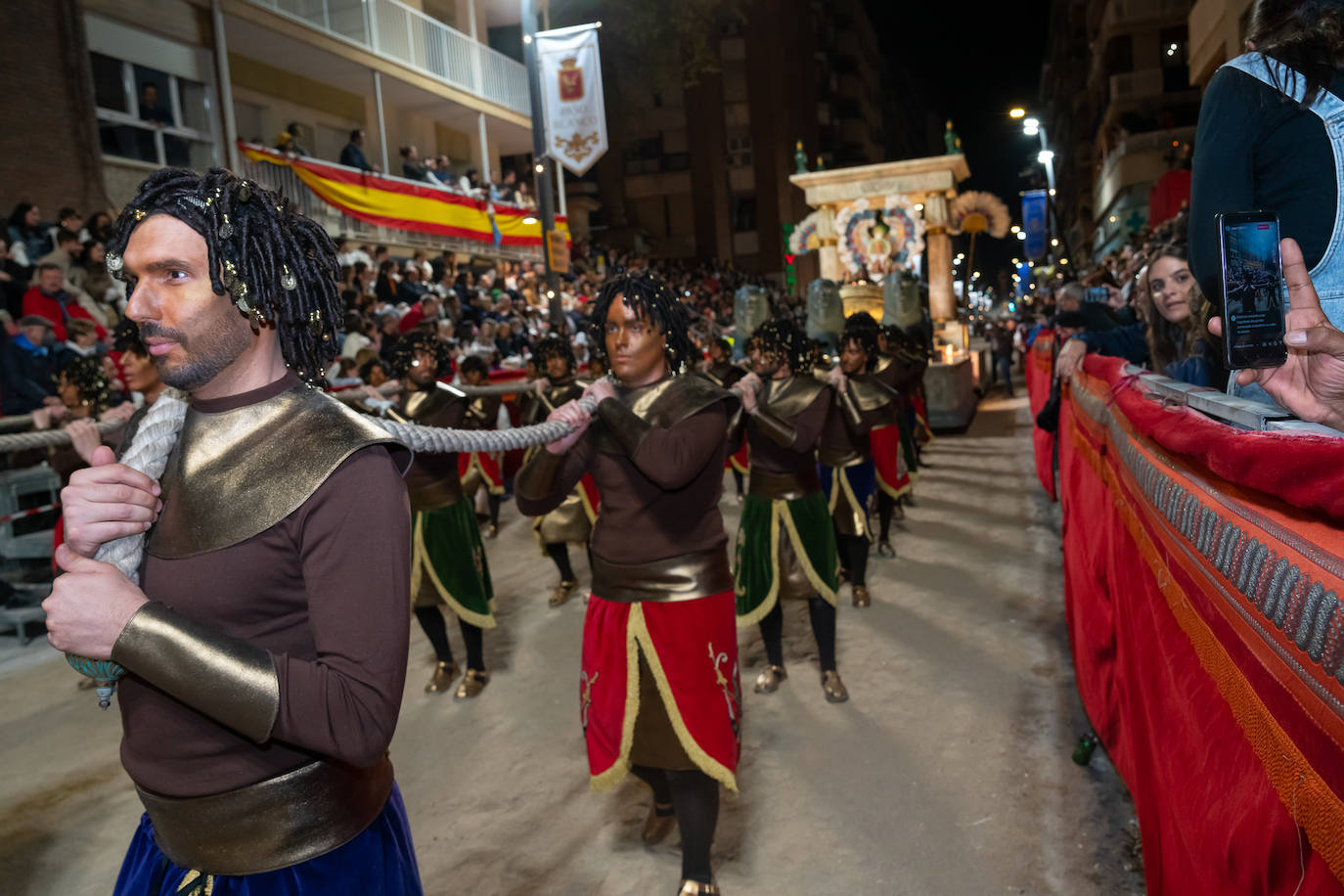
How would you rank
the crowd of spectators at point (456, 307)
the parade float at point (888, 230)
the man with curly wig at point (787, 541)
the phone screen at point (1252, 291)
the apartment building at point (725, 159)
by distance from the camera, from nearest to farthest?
the phone screen at point (1252, 291), the man with curly wig at point (787, 541), the crowd of spectators at point (456, 307), the parade float at point (888, 230), the apartment building at point (725, 159)

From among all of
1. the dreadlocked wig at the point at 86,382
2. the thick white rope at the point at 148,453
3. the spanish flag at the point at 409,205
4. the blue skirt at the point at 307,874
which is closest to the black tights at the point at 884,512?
the dreadlocked wig at the point at 86,382

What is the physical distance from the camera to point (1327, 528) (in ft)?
3.60

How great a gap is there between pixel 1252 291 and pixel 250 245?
60.5 inches

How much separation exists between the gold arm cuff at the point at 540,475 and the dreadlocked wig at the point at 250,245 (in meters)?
1.56

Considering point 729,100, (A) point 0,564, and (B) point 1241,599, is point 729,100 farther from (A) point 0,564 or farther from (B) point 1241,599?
(B) point 1241,599

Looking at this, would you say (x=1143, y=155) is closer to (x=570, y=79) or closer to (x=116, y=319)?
(x=570, y=79)

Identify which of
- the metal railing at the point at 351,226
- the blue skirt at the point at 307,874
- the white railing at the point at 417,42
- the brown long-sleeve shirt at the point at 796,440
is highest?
the white railing at the point at 417,42

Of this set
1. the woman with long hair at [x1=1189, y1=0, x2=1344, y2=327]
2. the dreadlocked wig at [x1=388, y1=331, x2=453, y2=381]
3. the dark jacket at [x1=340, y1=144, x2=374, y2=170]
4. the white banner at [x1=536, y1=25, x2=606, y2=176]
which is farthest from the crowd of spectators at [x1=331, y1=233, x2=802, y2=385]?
the woman with long hair at [x1=1189, y1=0, x2=1344, y2=327]

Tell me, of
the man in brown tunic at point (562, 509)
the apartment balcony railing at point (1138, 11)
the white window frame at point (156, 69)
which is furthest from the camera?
the apartment balcony railing at point (1138, 11)

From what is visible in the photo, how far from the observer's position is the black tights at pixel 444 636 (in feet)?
16.9

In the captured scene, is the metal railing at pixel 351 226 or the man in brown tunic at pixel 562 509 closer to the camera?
the man in brown tunic at pixel 562 509

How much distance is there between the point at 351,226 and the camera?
592 inches

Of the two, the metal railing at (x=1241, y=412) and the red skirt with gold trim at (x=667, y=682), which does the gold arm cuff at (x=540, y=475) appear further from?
the metal railing at (x=1241, y=412)

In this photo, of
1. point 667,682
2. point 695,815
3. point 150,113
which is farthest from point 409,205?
point 695,815
